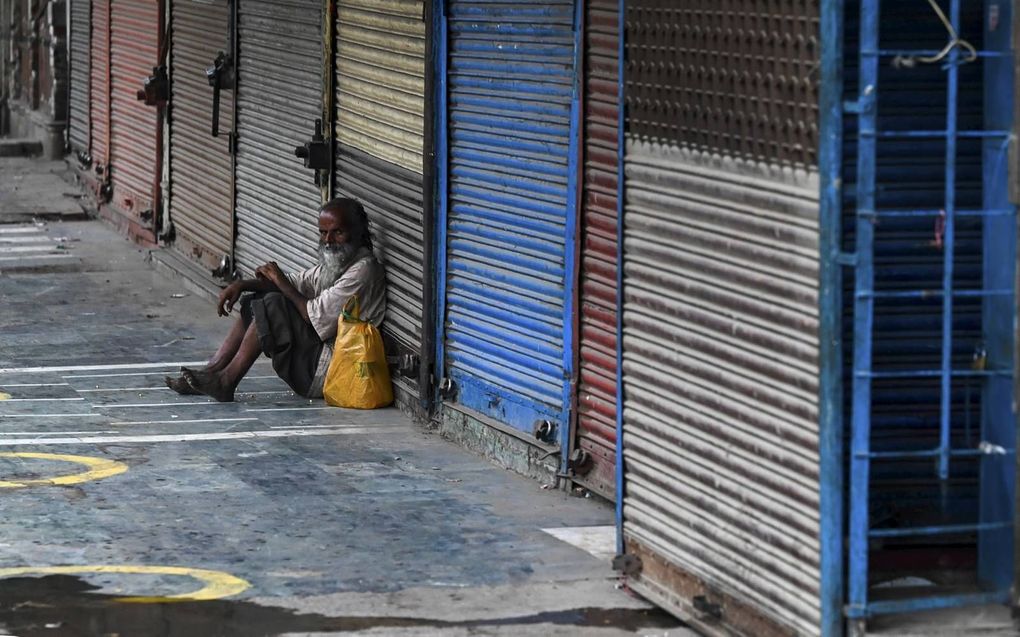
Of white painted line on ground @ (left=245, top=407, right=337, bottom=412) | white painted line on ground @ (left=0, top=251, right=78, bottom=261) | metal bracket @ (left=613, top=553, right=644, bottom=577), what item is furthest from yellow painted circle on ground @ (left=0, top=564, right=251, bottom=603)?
white painted line on ground @ (left=0, top=251, right=78, bottom=261)

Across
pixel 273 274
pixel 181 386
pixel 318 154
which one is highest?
pixel 318 154

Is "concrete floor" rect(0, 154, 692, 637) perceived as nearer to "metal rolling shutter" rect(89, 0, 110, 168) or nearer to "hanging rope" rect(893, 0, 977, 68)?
"hanging rope" rect(893, 0, 977, 68)

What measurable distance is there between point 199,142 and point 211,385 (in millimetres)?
4866

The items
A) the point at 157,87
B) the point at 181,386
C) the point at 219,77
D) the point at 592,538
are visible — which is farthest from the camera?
the point at 157,87

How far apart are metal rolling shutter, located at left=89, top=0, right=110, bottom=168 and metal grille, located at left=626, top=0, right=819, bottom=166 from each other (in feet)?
42.3

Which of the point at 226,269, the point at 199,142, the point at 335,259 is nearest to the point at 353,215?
the point at 335,259

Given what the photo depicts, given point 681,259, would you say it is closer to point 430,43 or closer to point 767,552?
point 767,552

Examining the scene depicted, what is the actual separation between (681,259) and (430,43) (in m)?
3.62

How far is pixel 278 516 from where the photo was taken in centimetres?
809

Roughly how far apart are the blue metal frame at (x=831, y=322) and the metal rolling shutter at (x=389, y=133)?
4668 millimetres

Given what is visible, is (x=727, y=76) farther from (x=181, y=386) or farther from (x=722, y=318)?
(x=181, y=386)

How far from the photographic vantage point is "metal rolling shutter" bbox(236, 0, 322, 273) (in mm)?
12070

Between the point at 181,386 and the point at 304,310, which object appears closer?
the point at 304,310

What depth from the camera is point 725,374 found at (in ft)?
20.1
